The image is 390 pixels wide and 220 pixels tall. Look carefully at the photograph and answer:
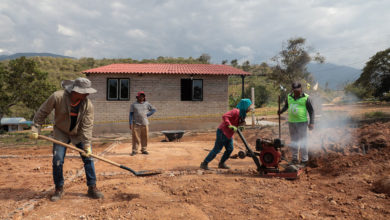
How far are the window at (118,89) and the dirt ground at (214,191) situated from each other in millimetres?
7296

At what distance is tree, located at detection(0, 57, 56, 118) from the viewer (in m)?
17.5

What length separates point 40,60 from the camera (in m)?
42.8

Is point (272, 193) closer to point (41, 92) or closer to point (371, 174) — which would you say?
point (371, 174)

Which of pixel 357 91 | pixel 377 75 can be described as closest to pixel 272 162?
pixel 377 75

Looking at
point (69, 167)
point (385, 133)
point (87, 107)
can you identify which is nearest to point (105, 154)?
point (69, 167)

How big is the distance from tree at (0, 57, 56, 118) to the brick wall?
7.69m

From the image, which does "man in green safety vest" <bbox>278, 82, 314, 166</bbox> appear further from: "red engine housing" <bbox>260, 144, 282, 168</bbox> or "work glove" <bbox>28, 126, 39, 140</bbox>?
"work glove" <bbox>28, 126, 39, 140</bbox>

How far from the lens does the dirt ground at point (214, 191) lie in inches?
126

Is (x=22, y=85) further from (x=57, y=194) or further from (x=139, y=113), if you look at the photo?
(x=57, y=194)

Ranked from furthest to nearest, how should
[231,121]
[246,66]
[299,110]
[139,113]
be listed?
[246,66] → [139,113] → [299,110] → [231,121]

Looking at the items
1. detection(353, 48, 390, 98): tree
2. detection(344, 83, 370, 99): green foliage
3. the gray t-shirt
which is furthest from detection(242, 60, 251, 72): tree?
the gray t-shirt

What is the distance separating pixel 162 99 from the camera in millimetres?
13719

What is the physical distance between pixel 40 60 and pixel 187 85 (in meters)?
40.3

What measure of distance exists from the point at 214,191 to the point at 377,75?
20.7 m
